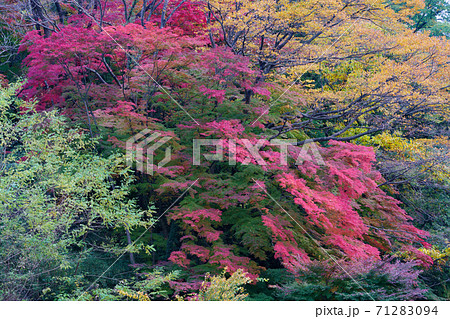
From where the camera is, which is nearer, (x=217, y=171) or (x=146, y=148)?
(x=146, y=148)

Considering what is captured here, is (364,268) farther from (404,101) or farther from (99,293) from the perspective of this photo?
(404,101)

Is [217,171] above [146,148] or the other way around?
the other way around

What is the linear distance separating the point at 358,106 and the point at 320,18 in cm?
258

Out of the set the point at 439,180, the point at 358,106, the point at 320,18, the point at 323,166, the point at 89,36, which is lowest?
the point at 439,180

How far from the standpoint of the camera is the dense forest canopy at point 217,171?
207 inches

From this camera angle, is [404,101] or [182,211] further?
[404,101]

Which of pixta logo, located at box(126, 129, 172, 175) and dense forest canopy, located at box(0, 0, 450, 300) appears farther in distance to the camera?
pixta logo, located at box(126, 129, 172, 175)

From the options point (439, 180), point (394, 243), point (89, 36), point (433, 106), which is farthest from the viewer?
point (439, 180)

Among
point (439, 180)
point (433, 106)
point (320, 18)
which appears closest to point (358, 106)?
point (433, 106)

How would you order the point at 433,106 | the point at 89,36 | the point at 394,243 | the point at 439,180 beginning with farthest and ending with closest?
the point at 439,180 → the point at 433,106 → the point at 394,243 → the point at 89,36

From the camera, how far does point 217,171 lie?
799cm

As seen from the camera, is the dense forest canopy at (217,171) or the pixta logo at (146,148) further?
the pixta logo at (146,148)

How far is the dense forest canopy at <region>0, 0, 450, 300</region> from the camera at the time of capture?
5262 millimetres

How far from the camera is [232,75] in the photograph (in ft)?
23.1
